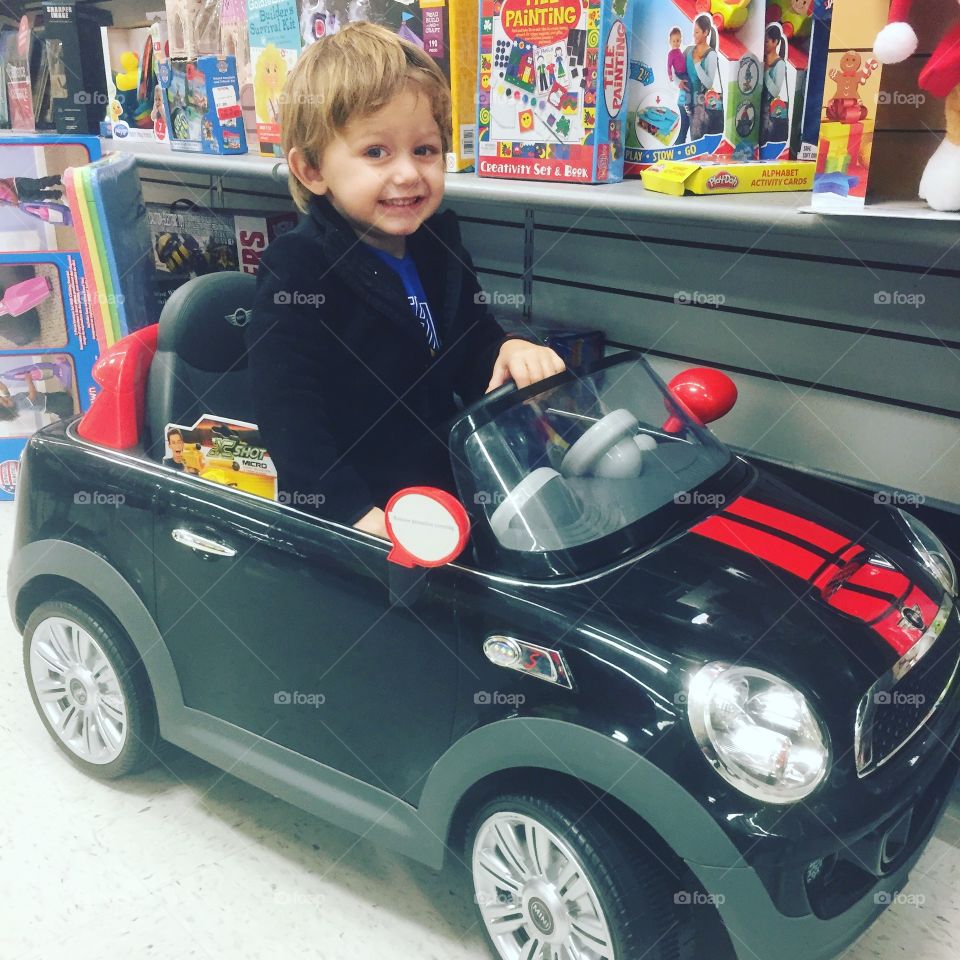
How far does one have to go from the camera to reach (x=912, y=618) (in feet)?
3.95

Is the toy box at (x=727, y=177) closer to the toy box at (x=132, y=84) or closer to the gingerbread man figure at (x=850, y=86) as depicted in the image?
the gingerbread man figure at (x=850, y=86)

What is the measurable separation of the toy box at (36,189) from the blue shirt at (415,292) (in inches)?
64.7

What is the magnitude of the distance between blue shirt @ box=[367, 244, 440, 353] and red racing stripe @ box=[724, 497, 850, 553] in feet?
1.96

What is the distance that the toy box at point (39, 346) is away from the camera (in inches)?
114

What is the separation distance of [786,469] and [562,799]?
92 centimetres

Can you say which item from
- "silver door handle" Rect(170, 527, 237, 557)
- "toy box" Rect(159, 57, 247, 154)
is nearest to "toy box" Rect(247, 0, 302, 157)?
"toy box" Rect(159, 57, 247, 154)

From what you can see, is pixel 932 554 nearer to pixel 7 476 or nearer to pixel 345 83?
pixel 345 83

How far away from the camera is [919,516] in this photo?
177 centimetres

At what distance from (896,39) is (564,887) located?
1.11 meters

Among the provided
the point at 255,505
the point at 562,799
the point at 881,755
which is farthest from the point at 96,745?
the point at 881,755

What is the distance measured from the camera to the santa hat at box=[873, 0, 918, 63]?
1.16 m

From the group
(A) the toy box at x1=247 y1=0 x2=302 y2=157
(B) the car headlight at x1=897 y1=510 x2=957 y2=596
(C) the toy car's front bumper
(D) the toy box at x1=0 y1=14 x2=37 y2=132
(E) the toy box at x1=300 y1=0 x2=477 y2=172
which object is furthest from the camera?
(D) the toy box at x1=0 y1=14 x2=37 y2=132

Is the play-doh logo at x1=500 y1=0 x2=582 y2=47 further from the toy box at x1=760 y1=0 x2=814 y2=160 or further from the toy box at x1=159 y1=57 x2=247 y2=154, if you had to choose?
the toy box at x1=159 y1=57 x2=247 y2=154

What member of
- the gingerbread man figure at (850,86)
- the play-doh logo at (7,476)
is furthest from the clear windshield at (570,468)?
the play-doh logo at (7,476)
